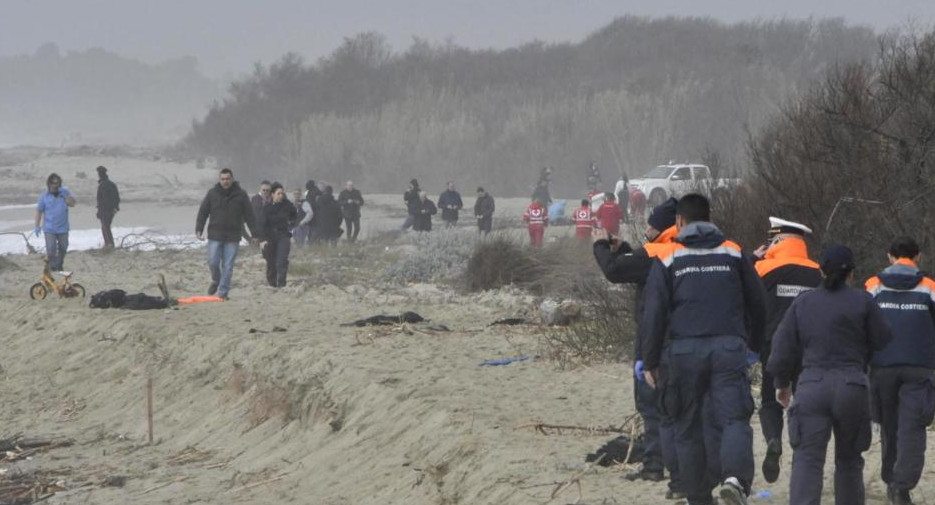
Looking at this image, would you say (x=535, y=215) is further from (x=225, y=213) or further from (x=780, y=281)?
(x=780, y=281)

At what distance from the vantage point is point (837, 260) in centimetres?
793

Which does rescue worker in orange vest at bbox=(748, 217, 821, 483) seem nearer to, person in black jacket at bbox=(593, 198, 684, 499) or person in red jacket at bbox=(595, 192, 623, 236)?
person in black jacket at bbox=(593, 198, 684, 499)

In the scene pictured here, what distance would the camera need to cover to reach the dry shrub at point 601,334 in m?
14.2

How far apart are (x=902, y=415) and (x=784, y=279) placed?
3.39ft

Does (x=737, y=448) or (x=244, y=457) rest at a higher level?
(x=737, y=448)

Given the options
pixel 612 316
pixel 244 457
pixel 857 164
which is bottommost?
pixel 244 457

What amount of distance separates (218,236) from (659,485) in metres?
11.5

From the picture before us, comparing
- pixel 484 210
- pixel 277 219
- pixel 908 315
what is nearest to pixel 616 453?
pixel 908 315

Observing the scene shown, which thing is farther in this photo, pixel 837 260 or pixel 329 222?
pixel 329 222

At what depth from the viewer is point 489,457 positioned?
10195mm

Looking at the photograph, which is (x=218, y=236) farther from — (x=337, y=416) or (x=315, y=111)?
(x=315, y=111)

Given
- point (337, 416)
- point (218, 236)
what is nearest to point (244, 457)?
point (337, 416)

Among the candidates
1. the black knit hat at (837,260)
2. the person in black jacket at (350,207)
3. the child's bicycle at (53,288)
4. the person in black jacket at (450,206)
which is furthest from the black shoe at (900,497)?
the person in black jacket at (450,206)

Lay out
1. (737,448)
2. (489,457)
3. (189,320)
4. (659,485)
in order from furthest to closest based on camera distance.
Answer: (189,320), (489,457), (659,485), (737,448)
